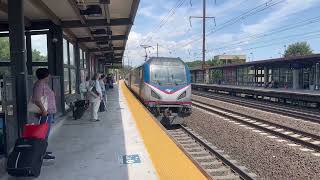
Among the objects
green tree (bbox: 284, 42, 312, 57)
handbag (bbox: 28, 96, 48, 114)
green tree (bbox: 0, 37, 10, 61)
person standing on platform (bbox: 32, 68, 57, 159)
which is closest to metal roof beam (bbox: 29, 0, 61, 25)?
green tree (bbox: 0, 37, 10, 61)

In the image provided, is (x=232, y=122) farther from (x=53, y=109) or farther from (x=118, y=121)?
(x=53, y=109)

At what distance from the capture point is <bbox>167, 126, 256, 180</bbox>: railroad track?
6824mm

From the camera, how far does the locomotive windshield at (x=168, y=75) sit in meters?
13.8

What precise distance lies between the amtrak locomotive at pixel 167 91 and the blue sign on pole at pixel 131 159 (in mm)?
6696

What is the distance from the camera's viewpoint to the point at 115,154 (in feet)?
21.6

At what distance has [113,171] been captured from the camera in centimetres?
546

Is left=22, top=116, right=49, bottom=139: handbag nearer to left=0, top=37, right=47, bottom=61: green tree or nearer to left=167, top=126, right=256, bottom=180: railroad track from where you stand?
left=167, top=126, right=256, bottom=180: railroad track

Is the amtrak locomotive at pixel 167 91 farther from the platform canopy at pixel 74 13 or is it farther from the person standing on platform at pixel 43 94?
the person standing on platform at pixel 43 94

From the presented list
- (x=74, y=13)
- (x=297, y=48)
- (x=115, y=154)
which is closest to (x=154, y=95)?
(x=74, y=13)

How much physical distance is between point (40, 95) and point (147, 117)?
21.3 ft

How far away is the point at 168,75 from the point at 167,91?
2.76 feet

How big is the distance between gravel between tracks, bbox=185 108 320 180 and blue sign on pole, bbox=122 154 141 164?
2.69 m

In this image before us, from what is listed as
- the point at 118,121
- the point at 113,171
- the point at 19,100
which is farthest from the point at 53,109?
the point at 118,121

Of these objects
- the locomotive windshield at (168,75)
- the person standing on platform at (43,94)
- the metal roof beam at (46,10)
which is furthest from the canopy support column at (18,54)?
the locomotive windshield at (168,75)
